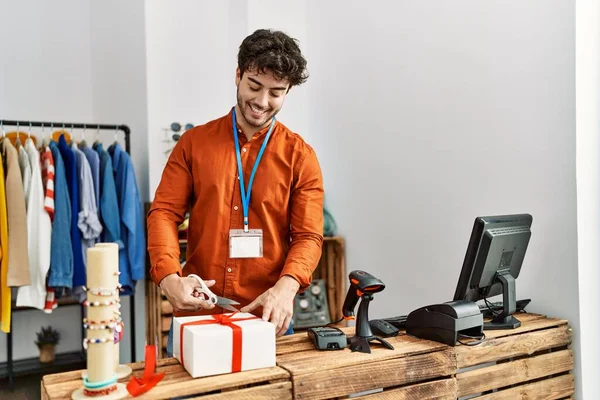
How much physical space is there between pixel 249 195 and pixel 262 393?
765 mm

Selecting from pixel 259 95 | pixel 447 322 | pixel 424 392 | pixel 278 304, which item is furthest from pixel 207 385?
pixel 259 95

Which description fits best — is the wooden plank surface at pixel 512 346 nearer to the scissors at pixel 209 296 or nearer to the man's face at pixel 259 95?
the scissors at pixel 209 296

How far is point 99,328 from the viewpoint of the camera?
4.33 feet

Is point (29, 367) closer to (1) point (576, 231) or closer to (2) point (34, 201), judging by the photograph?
(2) point (34, 201)

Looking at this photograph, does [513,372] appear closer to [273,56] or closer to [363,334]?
[363,334]

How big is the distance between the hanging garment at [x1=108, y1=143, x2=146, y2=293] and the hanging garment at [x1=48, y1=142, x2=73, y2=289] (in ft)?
1.03

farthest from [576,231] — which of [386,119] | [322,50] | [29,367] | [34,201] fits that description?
[29,367]

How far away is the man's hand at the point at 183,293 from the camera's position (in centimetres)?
169

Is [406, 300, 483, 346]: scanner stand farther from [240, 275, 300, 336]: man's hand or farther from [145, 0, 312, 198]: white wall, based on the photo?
[145, 0, 312, 198]: white wall

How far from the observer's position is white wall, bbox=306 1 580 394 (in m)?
2.34

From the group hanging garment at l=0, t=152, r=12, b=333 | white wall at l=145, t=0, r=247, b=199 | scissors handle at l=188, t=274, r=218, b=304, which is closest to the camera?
scissors handle at l=188, t=274, r=218, b=304

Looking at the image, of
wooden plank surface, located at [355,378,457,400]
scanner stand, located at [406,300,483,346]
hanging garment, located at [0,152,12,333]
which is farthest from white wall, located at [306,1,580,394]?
hanging garment, located at [0,152,12,333]

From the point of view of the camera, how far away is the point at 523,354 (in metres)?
2.06

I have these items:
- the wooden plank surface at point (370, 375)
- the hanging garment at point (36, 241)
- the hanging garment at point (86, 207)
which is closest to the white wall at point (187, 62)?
the hanging garment at point (86, 207)
